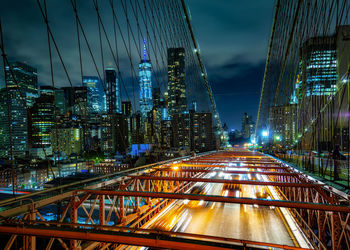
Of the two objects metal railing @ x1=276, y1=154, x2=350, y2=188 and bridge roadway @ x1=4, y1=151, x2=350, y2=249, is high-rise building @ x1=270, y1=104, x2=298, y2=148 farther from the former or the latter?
bridge roadway @ x1=4, y1=151, x2=350, y2=249

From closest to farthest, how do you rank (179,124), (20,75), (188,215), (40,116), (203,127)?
1. (188,215)
2. (40,116)
3. (20,75)
4. (203,127)
5. (179,124)

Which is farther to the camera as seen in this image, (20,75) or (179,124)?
(179,124)

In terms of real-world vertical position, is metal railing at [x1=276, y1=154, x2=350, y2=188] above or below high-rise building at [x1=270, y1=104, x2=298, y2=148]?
below

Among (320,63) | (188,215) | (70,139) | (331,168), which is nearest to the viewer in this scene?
(331,168)

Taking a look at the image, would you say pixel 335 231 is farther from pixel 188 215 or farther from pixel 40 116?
pixel 40 116

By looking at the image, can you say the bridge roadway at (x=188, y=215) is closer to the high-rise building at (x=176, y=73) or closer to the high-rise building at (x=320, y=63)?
the high-rise building at (x=320, y=63)

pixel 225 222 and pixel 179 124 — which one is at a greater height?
pixel 179 124

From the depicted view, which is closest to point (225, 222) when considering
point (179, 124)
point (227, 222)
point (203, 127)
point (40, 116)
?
point (227, 222)

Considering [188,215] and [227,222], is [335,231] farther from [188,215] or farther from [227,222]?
[188,215]

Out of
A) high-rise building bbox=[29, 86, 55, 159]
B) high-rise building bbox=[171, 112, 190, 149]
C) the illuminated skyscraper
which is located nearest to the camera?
high-rise building bbox=[29, 86, 55, 159]

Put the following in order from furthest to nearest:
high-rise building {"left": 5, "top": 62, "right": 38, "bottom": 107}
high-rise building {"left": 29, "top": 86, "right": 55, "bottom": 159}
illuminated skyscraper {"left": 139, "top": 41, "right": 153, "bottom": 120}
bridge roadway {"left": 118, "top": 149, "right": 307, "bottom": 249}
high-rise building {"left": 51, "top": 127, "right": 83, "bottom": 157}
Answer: high-rise building {"left": 51, "top": 127, "right": 83, "bottom": 157}
illuminated skyscraper {"left": 139, "top": 41, "right": 153, "bottom": 120}
bridge roadway {"left": 118, "top": 149, "right": 307, "bottom": 249}
high-rise building {"left": 29, "top": 86, "right": 55, "bottom": 159}
high-rise building {"left": 5, "top": 62, "right": 38, "bottom": 107}

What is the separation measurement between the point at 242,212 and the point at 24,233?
9.37m

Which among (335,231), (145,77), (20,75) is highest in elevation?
(145,77)

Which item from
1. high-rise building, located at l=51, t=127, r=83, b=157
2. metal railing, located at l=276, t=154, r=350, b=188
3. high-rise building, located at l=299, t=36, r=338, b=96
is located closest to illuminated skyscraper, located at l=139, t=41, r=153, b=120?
metal railing, located at l=276, t=154, r=350, b=188
